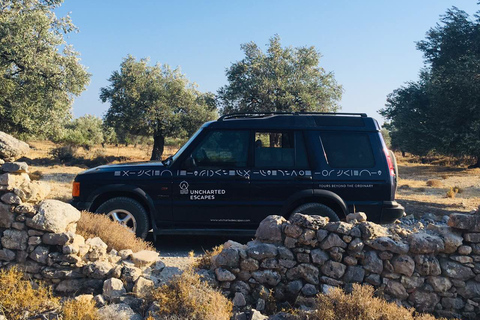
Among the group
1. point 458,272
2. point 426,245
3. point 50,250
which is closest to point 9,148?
point 50,250

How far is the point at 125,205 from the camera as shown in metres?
6.51

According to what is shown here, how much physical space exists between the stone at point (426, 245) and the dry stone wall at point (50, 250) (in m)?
3.10

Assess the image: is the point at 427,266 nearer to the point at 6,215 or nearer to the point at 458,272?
the point at 458,272

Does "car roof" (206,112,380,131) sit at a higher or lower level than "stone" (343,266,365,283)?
higher

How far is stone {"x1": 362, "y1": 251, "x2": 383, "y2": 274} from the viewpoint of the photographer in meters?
4.82

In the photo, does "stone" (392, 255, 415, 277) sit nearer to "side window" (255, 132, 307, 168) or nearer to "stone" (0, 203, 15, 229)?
"side window" (255, 132, 307, 168)

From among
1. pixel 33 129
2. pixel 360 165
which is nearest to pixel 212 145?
pixel 360 165

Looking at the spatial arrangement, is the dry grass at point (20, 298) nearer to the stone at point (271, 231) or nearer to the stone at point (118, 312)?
the stone at point (118, 312)

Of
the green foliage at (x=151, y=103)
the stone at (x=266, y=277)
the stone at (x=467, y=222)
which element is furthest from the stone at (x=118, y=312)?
the green foliage at (x=151, y=103)

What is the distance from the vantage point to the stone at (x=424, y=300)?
473cm

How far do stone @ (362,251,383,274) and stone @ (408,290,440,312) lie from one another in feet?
1.59

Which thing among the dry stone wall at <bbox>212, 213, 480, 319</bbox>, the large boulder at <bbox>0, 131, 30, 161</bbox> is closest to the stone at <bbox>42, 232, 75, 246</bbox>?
the large boulder at <bbox>0, 131, 30, 161</bbox>

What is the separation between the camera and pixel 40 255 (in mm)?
5039

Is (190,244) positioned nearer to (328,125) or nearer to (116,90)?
(328,125)
